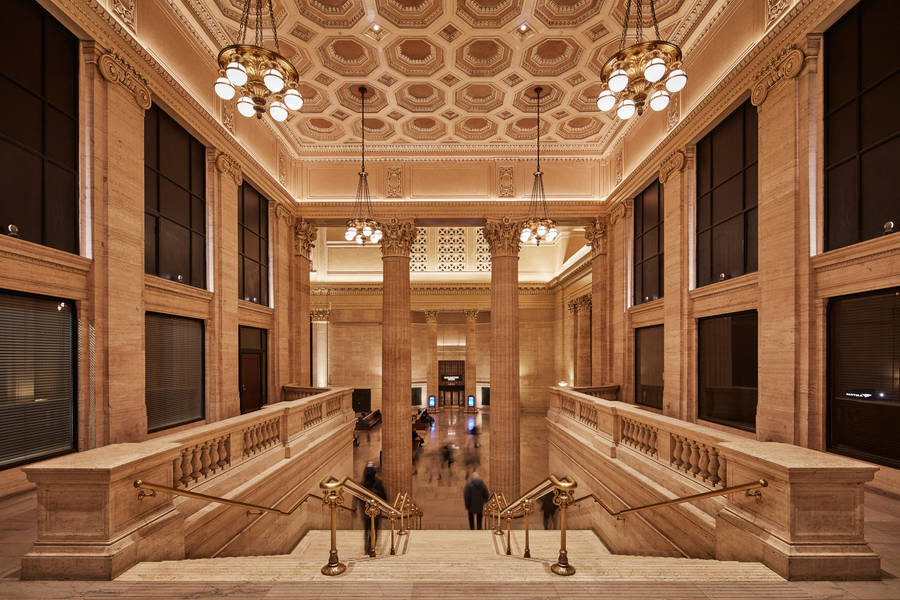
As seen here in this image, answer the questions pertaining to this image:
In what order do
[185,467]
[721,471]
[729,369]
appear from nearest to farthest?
[721,471], [185,467], [729,369]

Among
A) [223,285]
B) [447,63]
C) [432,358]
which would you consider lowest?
[432,358]

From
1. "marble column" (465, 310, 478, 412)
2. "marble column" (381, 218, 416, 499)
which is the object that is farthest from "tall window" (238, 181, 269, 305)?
"marble column" (465, 310, 478, 412)

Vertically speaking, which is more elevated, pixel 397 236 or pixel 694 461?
pixel 397 236

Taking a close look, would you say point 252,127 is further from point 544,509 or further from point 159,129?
point 544,509

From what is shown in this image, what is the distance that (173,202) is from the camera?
22.4 feet

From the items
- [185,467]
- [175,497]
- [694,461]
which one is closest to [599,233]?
[694,461]

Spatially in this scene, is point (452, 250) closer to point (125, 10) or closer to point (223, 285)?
point (223, 285)

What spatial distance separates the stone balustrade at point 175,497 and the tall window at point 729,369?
7143 mm

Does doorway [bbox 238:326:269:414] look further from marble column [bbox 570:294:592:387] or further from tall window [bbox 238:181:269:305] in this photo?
marble column [bbox 570:294:592:387]

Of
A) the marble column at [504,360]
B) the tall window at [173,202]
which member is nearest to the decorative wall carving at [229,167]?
the tall window at [173,202]

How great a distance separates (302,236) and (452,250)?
1029cm

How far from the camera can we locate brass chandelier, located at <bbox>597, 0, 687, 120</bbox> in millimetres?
4129

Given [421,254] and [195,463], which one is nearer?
[195,463]

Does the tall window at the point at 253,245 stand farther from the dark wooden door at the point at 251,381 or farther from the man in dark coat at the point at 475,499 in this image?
the man in dark coat at the point at 475,499
